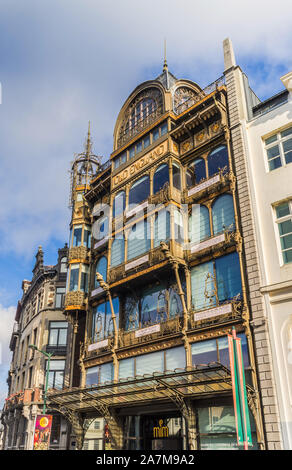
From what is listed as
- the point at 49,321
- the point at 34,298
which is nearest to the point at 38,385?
the point at 49,321

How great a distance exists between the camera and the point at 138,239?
26.1 metres

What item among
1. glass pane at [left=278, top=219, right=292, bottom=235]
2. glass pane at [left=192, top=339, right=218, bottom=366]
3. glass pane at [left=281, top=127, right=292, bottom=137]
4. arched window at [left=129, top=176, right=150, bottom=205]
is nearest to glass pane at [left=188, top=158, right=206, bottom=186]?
arched window at [left=129, top=176, right=150, bottom=205]

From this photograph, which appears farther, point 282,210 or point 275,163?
point 275,163

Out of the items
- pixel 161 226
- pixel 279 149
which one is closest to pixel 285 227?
pixel 279 149

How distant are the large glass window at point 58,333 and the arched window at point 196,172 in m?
22.5

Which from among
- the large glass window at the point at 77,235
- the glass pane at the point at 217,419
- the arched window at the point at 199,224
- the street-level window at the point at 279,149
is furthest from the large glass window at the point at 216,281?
the large glass window at the point at 77,235

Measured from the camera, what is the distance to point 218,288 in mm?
21156

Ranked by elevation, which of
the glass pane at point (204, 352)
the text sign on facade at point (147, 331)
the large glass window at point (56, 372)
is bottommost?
the glass pane at point (204, 352)

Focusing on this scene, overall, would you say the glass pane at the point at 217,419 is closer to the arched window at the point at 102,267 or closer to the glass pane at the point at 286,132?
the arched window at the point at 102,267

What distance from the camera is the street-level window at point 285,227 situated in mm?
18984

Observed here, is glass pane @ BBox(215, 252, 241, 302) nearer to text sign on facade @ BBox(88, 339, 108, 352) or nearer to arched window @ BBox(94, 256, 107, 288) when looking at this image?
text sign on facade @ BBox(88, 339, 108, 352)

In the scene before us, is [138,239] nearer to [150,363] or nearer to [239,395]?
[150,363]

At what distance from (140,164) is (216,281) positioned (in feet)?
34.5

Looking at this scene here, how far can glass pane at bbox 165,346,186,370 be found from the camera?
69.5ft
